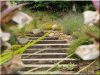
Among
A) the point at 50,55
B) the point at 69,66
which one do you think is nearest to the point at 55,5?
the point at 50,55

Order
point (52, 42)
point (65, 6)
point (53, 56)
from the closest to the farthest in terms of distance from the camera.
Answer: point (53, 56) < point (52, 42) < point (65, 6)

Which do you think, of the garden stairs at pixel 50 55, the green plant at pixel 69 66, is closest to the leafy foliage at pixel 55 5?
the garden stairs at pixel 50 55

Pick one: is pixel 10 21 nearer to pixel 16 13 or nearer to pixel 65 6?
pixel 16 13

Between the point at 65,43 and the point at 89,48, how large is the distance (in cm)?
515

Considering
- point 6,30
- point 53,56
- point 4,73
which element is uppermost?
point 6,30

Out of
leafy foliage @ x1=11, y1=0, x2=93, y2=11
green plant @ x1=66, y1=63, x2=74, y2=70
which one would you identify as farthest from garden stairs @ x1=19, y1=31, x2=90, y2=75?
leafy foliage @ x1=11, y1=0, x2=93, y2=11

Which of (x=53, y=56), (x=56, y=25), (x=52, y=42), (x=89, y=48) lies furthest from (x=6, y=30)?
(x=56, y=25)

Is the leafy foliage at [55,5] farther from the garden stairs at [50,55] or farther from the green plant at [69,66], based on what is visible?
the green plant at [69,66]

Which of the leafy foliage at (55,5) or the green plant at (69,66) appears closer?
the green plant at (69,66)

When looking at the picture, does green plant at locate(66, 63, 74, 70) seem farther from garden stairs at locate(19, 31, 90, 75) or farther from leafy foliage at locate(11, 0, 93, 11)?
leafy foliage at locate(11, 0, 93, 11)

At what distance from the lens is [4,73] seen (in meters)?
1.03

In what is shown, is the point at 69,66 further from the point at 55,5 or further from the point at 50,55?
the point at 55,5

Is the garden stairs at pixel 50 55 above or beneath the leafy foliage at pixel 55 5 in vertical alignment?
beneath

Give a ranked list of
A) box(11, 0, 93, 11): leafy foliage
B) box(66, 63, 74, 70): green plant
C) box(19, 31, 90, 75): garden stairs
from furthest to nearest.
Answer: box(11, 0, 93, 11): leafy foliage
box(19, 31, 90, 75): garden stairs
box(66, 63, 74, 70): green plant
